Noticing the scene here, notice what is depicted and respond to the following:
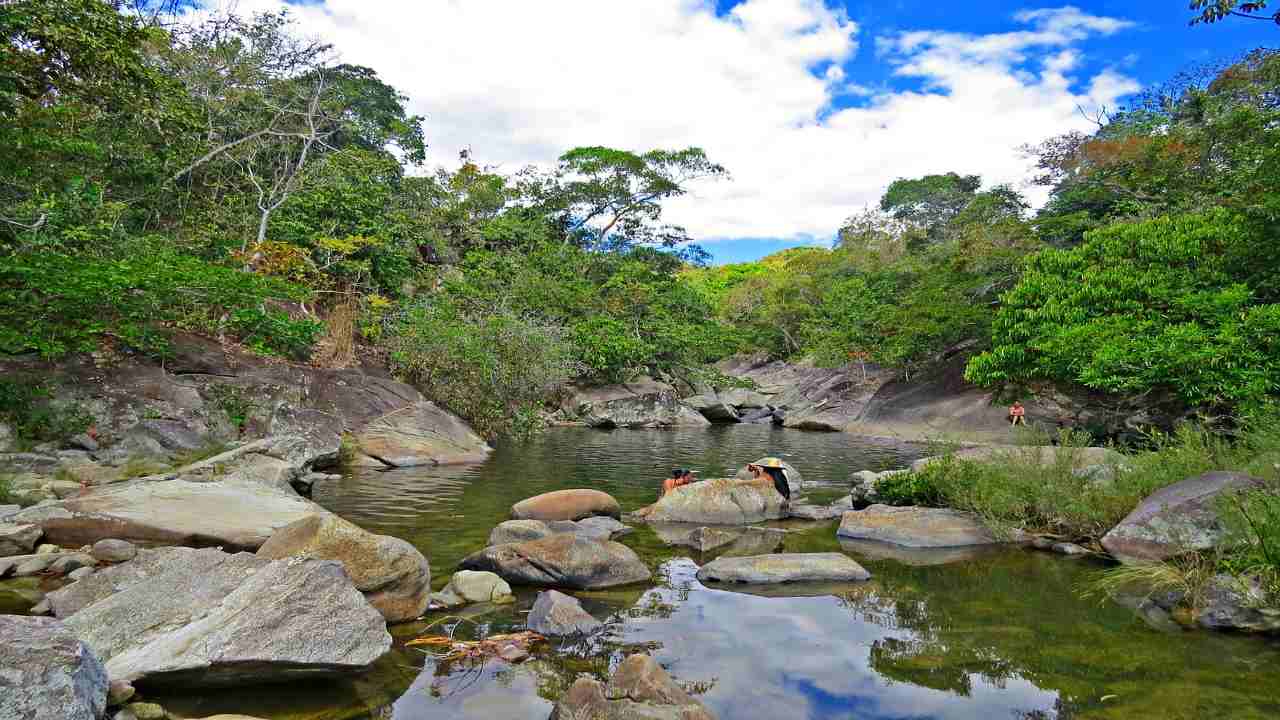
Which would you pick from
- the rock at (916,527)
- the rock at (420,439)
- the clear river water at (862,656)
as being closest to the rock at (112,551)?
the clear river water at (862,656)

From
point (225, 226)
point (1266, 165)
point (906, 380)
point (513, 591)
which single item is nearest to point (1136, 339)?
point (1266, 165)

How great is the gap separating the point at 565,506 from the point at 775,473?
4.29 metres

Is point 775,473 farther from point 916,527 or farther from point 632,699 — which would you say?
point 632,699

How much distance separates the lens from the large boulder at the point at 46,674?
3.77 meters

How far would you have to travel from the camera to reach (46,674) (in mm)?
3920

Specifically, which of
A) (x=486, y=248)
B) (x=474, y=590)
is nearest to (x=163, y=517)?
(x=474, y=590)

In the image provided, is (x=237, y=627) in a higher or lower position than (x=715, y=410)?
higher

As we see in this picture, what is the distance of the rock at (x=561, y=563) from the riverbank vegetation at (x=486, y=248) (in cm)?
1053

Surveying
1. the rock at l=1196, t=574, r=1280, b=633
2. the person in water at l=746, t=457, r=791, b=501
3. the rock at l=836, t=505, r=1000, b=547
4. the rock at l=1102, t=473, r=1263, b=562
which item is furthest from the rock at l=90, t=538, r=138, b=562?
the rock at l=1102, t=473, r=1263, b=562

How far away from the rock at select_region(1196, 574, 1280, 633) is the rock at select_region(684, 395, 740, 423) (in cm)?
3145

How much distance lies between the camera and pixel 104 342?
16141 millimetres

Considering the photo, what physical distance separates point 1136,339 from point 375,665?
2031cm

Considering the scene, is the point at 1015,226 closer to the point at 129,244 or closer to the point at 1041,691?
Answer: the point at 1041,691

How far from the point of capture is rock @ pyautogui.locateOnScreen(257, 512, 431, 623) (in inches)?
268
